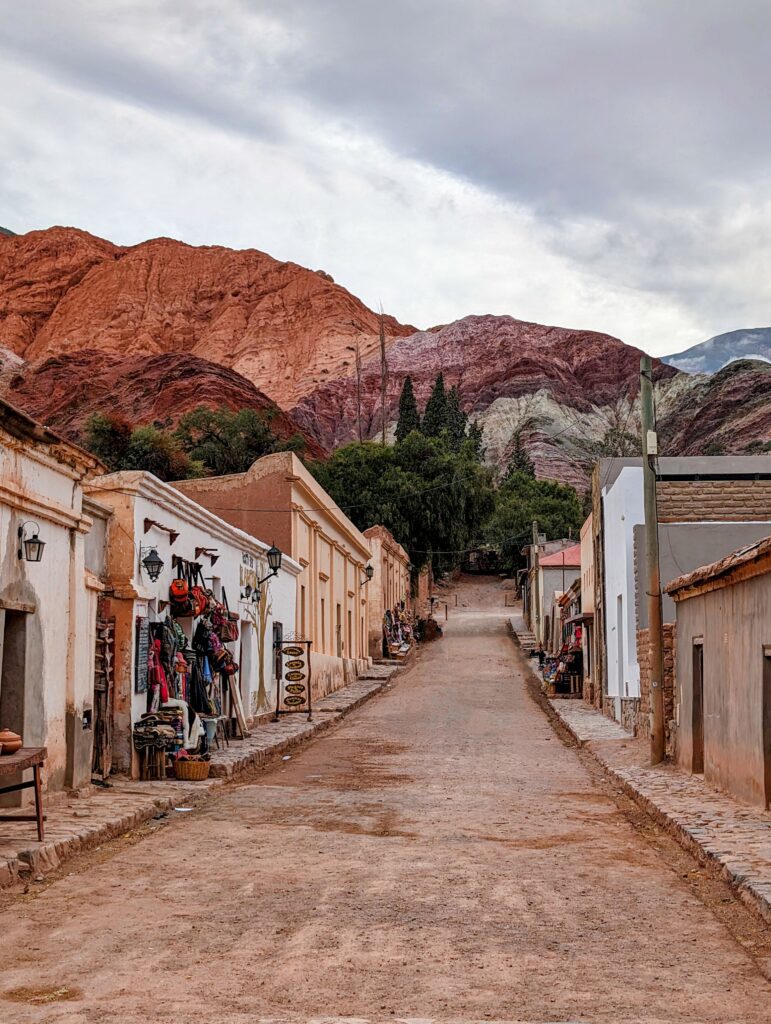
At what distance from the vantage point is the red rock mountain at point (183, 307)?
6358 inches

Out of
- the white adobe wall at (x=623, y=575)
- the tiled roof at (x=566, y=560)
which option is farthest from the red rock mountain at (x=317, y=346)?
the white adobe wall at (x=623, y=575)

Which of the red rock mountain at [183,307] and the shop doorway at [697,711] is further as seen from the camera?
the red rock mountain at [183,307]

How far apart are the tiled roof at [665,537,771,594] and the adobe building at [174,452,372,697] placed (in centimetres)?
1354

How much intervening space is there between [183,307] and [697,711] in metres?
169

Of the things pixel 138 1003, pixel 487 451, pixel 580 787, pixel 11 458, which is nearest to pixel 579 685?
pixel 580 787

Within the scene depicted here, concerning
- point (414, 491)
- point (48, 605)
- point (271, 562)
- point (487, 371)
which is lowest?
point (48, 605)

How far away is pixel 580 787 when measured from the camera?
13.7 meters

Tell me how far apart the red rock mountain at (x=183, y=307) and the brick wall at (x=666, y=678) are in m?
138

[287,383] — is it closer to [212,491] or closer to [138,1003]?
[212,491]

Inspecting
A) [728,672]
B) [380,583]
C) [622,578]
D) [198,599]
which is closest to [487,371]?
[380,583]

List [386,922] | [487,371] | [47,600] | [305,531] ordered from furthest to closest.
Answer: [487,371]
[305,531]
[47,600]
[386,922]

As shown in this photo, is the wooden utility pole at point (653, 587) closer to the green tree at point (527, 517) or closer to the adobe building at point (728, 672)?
the adobe building at point (728, 672)

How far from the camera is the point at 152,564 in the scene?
13.8 meters

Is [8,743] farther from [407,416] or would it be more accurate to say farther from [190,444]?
[407,416]
